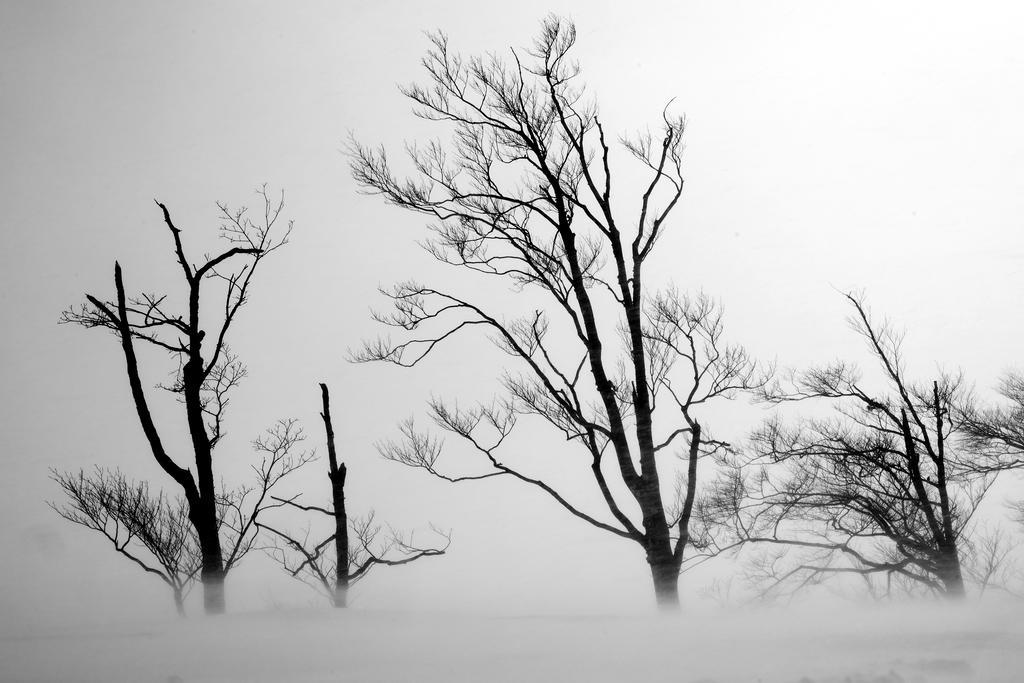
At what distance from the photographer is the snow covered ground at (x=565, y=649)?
136 inches

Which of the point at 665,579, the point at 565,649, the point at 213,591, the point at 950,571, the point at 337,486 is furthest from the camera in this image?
the point at 950,571

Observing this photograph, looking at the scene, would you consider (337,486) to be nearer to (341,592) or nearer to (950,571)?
(341,592)

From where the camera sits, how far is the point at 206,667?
12.5ft

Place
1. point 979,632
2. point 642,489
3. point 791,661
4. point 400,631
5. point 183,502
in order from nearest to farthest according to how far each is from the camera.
A: 1. point 791,661
2. point 979,632
3. point 400,631
4. point 642,489
5. point 183,502

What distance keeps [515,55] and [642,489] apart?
4384 millimetres

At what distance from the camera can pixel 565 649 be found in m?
4.00

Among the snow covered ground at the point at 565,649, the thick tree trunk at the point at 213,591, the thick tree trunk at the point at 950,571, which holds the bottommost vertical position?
the thick tree trunk at the point at 950,571

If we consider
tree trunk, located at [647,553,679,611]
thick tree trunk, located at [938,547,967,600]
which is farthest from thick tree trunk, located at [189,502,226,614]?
thick tree trunk, located at [938,547,967,600]

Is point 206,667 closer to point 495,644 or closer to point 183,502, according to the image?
point 495,644

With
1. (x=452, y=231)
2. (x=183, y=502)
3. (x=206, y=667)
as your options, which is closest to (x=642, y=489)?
(x=452, y=231)

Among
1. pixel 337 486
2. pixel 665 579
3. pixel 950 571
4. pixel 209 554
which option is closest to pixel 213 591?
pixel 209 554

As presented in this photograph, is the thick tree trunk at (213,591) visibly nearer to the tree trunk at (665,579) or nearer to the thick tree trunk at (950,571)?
the tree trunk at (665,579)

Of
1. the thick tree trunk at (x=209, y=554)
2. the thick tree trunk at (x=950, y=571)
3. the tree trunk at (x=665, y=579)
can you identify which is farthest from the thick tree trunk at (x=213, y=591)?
the thick tree trunk at (x=950, y=571)

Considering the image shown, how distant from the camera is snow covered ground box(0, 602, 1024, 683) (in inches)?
136
